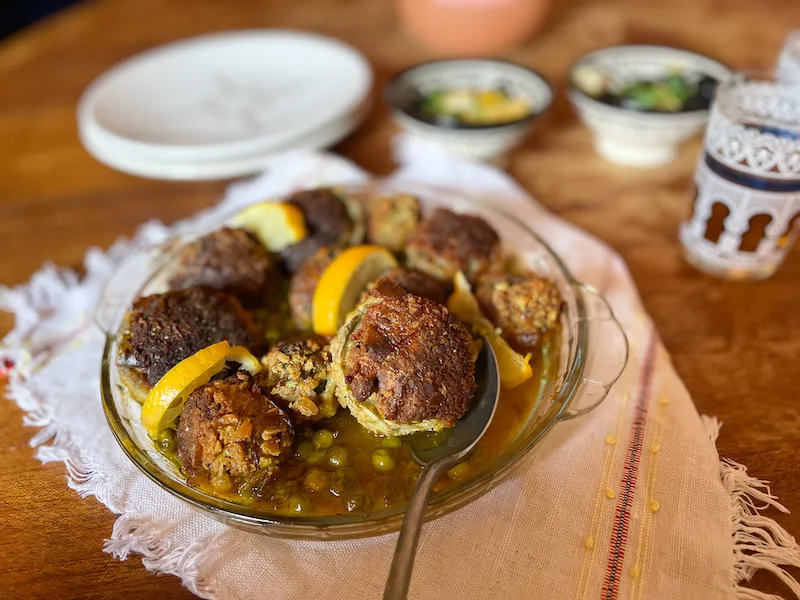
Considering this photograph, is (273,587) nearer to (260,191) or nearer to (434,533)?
(434,533)

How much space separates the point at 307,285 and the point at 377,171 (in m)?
0.93

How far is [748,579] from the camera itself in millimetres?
1175

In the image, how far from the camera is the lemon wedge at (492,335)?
4.63 ft

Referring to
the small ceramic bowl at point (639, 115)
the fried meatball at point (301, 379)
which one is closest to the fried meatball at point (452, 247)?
the fried meatball at point (301, 379)

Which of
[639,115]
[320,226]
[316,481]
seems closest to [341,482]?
[316,481]

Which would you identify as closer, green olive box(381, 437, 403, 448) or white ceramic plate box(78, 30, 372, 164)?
green olive box(381, 437, 403, 448)

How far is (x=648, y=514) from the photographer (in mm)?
1271

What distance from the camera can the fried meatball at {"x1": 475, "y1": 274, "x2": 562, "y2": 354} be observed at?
1.50 metres

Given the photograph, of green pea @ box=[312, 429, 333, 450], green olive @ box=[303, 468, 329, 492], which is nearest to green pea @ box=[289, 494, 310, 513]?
green olive @ box=[303, 468, 329, 492]

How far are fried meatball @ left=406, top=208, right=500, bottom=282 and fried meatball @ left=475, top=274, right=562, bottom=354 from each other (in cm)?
15

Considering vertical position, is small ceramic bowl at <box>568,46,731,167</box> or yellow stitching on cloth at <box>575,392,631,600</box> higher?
small ceramic bowl at <box>568,46,731,167</box>

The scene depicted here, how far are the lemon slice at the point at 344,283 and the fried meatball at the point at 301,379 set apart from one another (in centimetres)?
11

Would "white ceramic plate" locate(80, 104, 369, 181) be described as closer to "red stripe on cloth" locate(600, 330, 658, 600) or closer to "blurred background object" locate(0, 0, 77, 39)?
"red stripe on cloth" locate(600, 330, 658, 600)

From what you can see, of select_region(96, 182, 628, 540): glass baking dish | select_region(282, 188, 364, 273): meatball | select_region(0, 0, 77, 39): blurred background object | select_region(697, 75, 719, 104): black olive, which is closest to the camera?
select_region(96, 182, 628, 540): glass baking dish
